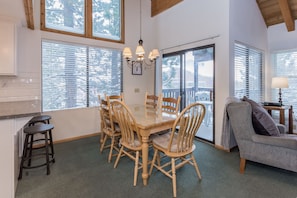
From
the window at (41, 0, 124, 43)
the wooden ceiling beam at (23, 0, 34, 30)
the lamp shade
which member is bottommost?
the lamp shade

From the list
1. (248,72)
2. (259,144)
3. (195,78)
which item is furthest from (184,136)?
(248,72)

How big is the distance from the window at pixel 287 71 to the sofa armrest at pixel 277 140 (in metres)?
2.67

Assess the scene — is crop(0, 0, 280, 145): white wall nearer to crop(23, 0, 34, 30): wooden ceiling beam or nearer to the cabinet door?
crop(23, 0, 34, 30): wooden ceiling beam

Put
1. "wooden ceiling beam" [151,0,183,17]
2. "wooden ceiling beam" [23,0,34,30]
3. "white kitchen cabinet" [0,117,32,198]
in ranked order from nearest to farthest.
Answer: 1. "white kitchen cabinet" [0,117,32,198]
2. "wooden ceiling beam" [23,0,34,30]
3. "wooden ceiling beam" [151,0,183,17]

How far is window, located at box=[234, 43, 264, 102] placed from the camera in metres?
3.32

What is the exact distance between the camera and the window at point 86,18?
11.2ft

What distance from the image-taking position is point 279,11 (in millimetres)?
3861

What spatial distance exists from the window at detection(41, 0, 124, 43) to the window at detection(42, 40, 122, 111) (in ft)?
1.08

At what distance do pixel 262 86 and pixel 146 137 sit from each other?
3653mm

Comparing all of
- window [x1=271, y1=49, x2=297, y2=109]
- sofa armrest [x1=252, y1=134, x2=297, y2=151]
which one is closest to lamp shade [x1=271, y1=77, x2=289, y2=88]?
window [x1=271, y1=49, x2=297, y2=109]

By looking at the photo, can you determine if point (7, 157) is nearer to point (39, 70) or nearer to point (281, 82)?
point (39, 70)

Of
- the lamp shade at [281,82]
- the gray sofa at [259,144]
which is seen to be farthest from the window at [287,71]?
the gray sofa at [259,144]

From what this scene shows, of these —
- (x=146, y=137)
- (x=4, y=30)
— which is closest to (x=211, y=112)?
(x=146, y=137)

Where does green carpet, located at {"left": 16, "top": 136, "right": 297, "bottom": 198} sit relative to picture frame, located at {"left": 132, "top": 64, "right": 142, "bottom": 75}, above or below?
below
